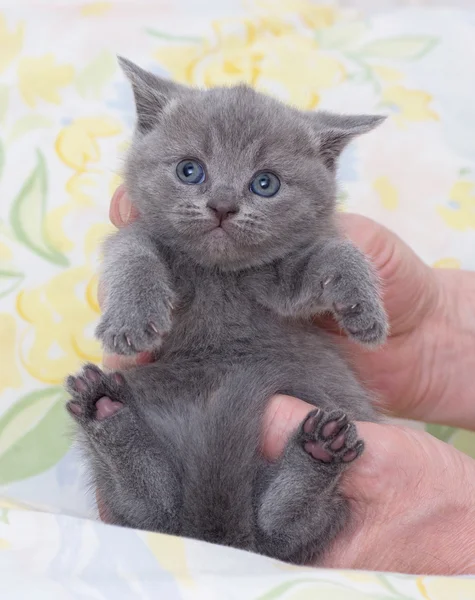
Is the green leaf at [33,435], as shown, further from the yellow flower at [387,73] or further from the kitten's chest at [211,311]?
the yellow flower at [387,73]

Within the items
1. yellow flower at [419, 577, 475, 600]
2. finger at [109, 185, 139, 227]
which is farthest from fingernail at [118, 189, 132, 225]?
yellow flower at [419, 577, 475, 600]

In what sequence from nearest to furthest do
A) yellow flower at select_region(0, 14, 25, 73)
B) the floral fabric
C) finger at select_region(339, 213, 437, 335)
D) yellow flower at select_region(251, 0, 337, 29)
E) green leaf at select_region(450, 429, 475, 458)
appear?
finger at select_region(339, 213, 437, 335), the floral fabric, green leaf at select_region(450, 429, 475, 458), yellow flower at select_region(0, 14, 25, 73), yellow flower at select_region(251, 0, 337, 29)

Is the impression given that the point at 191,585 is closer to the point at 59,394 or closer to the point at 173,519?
the point at 173,519

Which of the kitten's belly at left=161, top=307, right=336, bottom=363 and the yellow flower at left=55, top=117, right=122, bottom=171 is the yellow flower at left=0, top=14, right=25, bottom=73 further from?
the kitten's belly at left=161, top=307, right=336, bottom=363

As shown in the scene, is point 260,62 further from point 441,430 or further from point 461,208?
point 441,430

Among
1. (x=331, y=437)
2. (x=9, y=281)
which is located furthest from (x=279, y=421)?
(x=9, y=281)

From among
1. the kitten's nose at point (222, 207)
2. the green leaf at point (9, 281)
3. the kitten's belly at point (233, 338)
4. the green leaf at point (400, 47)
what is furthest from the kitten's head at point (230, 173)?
the green leaf at point (400, 47)
